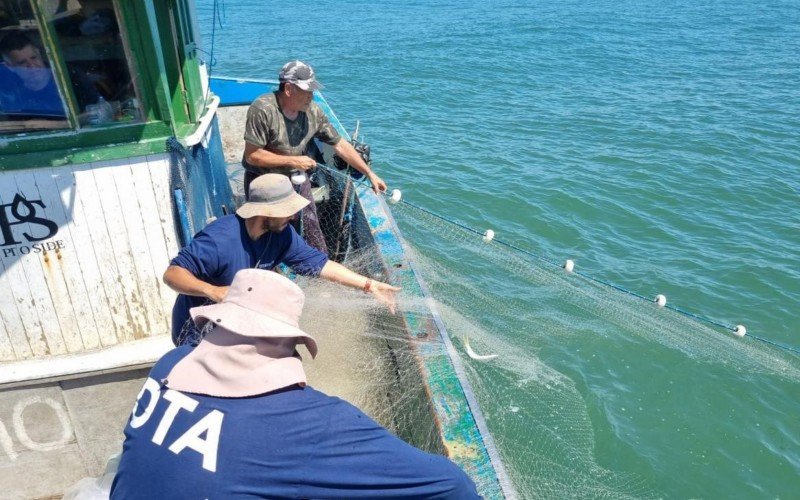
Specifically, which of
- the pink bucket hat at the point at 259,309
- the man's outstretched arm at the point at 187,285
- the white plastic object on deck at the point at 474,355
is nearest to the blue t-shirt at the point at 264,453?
the pink bucket hat at the point at 259,309

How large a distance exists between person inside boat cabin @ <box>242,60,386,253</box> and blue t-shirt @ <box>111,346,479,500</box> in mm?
2977

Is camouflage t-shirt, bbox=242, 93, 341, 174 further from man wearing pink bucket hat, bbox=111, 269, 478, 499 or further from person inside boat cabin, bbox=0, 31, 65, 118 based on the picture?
man wearing pink bucket hat, bbox=111, 269, 478, 499

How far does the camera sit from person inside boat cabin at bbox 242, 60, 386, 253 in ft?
14.0

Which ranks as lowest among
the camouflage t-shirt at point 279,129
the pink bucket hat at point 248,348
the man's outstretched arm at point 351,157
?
the man's outstretched arm at point 351,157

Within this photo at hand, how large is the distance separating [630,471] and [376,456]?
4.05 meters

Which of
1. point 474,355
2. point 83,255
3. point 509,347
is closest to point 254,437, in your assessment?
point 83,255

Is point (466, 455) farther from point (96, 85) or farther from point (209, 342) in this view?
point (96, 85)

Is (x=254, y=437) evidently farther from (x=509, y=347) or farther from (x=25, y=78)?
(x=509, y=347)

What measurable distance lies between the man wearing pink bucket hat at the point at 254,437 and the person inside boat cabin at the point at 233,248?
1189mm

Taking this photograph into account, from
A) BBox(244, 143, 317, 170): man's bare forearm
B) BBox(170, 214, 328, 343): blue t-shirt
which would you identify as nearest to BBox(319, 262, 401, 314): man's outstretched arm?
BBox(170, 214, 328, 343): blue t-shirt

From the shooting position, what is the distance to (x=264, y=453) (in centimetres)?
153

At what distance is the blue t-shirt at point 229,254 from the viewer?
2.95 meters

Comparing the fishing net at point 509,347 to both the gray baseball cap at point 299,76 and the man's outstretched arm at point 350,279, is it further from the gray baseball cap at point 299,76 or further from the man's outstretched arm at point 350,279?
the gray baseball cap at point 299,76

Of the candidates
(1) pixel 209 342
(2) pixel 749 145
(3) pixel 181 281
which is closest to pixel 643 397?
(3) pixel 181 281
